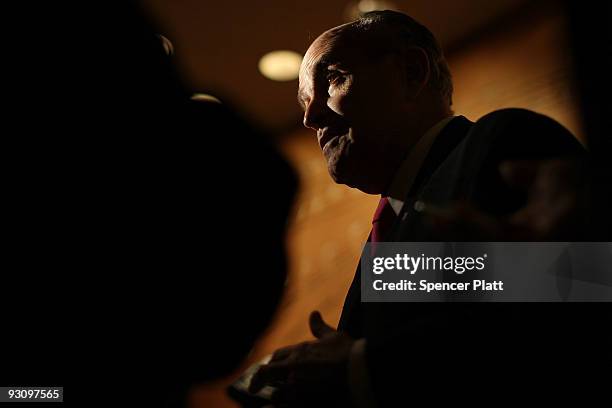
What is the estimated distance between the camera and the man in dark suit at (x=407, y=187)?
0.58 meters

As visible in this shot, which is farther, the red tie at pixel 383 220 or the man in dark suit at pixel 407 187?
the red tie at pixel 383 220

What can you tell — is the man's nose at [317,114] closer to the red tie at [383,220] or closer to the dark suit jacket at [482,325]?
the red tie at [383,220]

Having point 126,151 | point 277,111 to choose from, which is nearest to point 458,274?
point 126,151

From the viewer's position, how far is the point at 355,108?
3.02ft

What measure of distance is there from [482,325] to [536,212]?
0.16 metres

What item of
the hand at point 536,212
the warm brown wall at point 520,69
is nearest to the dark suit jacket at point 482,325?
the hand at point 536,212

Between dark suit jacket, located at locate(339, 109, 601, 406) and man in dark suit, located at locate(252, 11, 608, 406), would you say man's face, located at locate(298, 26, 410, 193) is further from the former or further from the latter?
dark suit jacket, located at locate(339, 109, 601, 406)

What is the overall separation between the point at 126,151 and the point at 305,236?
6.07 feet

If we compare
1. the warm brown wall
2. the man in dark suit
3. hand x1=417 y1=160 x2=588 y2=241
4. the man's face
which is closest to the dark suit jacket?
the man in dark suit

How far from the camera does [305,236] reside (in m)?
2.52

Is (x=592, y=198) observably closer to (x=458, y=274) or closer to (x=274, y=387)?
(x=458, y=274)

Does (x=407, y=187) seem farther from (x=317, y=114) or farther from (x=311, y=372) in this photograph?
(x=311, y=372)

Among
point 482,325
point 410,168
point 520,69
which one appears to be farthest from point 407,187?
point 520,69

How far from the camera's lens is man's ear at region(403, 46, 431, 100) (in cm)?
95
